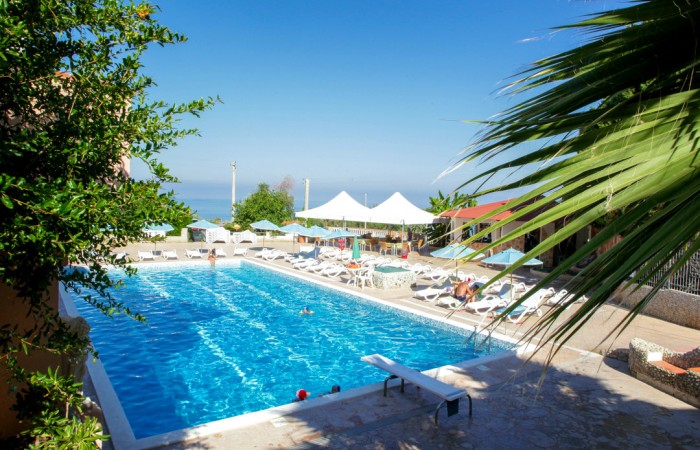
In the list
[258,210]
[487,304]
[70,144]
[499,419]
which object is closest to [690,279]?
[487,304]

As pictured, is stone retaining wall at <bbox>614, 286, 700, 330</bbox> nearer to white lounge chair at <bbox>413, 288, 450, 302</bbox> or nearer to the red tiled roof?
the red tiled roof

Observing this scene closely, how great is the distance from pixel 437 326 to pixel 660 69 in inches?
441

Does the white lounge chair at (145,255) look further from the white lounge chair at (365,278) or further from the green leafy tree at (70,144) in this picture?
the green leafy tree at (70,144)

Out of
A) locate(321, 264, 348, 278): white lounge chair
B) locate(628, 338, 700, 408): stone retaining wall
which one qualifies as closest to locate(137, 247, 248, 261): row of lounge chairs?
locate(321, 264, 348, 278): white lounge chair

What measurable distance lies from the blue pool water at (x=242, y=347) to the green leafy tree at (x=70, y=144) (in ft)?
18.4

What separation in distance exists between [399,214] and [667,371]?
15.5m

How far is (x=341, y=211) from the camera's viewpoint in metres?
22.8

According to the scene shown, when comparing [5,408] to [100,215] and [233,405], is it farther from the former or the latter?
[233,405]

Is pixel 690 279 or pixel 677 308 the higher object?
pixel 690 279

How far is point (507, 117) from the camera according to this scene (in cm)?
138

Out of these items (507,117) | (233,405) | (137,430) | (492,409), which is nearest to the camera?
(507,117)

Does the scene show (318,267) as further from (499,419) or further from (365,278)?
(499,419)

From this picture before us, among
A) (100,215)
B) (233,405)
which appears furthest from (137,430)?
(100,215)

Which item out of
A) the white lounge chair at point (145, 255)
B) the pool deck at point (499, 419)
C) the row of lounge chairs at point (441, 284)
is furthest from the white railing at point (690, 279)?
the white lounge chair at point (145, 255)
